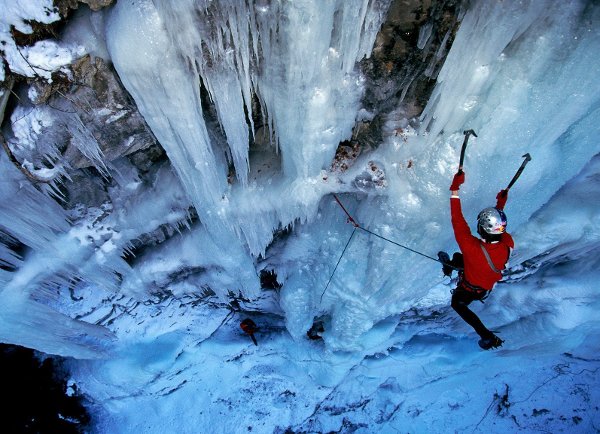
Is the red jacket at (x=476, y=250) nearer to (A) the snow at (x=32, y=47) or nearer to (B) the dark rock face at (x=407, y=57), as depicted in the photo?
(B) the dark rock face at (x=407, y=57)

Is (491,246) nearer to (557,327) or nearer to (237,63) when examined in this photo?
(237,63)

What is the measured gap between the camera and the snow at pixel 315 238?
2.55 metres

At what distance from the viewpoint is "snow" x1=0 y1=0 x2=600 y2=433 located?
2.55 metres

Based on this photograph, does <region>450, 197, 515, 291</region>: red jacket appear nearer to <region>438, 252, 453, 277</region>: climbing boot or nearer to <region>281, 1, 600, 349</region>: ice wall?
<region>438, 252, 453, 277</region>: climbing boot

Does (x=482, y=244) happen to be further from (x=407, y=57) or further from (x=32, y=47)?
(x=32, y=47)

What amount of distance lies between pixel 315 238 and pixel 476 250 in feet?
6.56

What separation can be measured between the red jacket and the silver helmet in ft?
0.37

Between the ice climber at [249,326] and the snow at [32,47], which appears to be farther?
the ice climber at [249,326]

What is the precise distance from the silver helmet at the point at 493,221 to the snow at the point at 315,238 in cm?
50

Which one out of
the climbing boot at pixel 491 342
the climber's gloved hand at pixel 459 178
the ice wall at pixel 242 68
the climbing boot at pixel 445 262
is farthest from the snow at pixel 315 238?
the climbing boot at pixel 491 342

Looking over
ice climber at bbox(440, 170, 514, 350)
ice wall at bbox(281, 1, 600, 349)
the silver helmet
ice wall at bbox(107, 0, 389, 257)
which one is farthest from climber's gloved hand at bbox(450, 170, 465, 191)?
ice wall at bbox(107, 0, 389, 257)

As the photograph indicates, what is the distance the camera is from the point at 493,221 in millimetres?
2760

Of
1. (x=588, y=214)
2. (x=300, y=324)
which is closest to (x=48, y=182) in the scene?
(x=300, y=324)

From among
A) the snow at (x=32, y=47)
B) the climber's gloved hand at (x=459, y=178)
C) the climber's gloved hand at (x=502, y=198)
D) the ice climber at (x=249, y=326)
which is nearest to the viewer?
the snow at (x=32, y=47)
